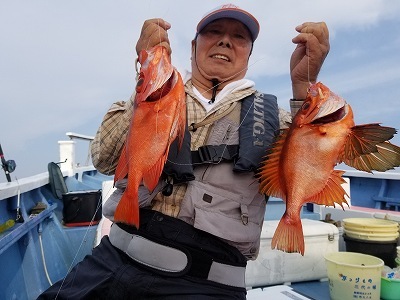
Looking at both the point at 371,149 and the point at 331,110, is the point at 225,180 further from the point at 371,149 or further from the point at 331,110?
the point at 371,149

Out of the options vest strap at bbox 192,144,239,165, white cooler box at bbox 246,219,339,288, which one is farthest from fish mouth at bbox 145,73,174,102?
white cooler box at bbox 246,219,339,288

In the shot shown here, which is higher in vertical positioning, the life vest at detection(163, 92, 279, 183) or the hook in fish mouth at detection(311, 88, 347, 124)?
the hook in fish mouth at detection(311, 88, 347, 124)

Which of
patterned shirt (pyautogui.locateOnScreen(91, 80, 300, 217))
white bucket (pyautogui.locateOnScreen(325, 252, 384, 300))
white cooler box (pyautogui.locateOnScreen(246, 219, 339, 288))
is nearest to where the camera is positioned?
patterned shirt (pyautogui.locateOnScreen(91, 80, 300, 217))

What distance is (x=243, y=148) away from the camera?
2.21 metres

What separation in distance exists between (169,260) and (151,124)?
2.64 feet

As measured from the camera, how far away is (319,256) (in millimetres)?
3967

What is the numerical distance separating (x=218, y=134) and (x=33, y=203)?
4.01 metres

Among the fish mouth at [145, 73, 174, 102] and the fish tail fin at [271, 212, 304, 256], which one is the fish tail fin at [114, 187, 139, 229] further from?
the fish tail fin at [271, 212, 304, 256]

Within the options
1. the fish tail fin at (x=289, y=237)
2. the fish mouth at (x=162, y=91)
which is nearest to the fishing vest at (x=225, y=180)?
the fish tail fin at (x=289, y=237)

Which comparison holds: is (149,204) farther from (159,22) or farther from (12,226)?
(12,226)

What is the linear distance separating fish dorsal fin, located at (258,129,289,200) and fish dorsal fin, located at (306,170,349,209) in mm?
189

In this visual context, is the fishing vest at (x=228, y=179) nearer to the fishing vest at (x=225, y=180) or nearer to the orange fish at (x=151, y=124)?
the fishing vest at (x=225, y=180)

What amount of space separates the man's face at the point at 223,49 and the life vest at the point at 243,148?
24 cm

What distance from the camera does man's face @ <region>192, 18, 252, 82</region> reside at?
94.5 inches
